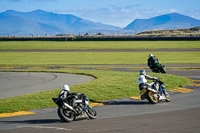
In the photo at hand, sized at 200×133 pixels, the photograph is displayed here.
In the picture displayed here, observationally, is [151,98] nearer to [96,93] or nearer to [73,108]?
[96,93]

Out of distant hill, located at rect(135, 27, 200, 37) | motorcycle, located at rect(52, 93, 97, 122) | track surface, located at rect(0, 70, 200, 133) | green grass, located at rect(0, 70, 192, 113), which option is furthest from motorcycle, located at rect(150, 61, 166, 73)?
distant hill, located at rect(135, 27, 200, 37)

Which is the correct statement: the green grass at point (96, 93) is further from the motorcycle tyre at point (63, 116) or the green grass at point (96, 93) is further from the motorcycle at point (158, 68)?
the motorcycle at point (158, 68)

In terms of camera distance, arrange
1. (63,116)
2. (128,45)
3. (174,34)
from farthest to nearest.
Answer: (174,34), (128,45), (63,116)

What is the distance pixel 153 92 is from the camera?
17.0 metres

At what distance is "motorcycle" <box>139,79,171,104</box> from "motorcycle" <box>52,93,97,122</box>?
150 inches

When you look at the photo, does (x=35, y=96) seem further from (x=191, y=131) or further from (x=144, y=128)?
(x=191, y=131)

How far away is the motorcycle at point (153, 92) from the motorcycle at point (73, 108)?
3.80 m

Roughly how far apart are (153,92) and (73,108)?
4.99m

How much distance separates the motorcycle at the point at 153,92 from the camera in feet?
55.3

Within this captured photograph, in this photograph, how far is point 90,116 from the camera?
13.6 metres

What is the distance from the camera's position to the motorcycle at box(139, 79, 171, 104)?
664 inches

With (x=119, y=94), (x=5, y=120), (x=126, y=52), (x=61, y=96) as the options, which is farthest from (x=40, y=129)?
(x=126, y=52)

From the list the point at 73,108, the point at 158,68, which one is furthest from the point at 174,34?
the point at 73,108

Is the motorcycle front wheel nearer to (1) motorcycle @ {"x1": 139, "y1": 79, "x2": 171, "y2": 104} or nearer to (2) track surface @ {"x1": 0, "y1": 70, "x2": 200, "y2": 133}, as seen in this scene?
(1) motorcycle @ {"x1": 139, "y1": 79, "x2": 171, "y2": 104}
